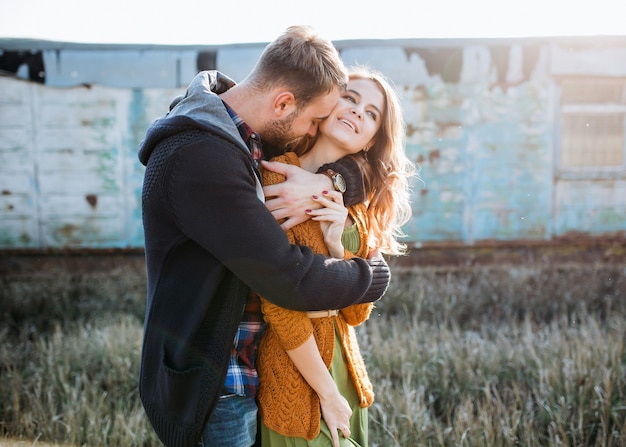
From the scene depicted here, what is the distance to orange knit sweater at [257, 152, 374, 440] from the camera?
5.79 feet

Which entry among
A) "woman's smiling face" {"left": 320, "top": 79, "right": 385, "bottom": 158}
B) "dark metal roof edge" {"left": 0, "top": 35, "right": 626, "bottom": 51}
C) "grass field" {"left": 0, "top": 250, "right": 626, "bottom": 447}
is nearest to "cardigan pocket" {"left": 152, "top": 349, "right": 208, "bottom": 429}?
"woman's smiling face" {"left": 320, "top": 79, "right": 385, "bottom": 158}

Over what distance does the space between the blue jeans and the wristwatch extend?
823 millimetres

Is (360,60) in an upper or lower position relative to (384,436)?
upper

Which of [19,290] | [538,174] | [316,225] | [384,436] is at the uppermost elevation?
[316,225]

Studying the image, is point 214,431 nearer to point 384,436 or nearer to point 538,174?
point 384,436

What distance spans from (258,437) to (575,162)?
26.6 feet

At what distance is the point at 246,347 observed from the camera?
1837 mm

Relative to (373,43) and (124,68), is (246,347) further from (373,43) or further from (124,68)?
(124,68)

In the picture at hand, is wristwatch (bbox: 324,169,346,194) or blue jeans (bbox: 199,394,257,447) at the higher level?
wristwatch (bbox: 324,169,346,194)

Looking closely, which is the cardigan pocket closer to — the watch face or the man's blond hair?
the watch face

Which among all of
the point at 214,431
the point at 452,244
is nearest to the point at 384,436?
the point at 214,431

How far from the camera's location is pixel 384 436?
3582mm

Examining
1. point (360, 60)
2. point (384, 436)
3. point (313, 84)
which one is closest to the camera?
point (313, 84)

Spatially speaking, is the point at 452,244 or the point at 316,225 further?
the point at 452,244
